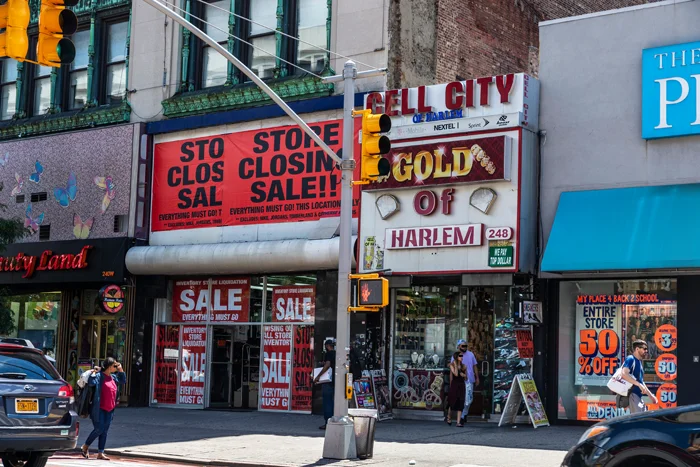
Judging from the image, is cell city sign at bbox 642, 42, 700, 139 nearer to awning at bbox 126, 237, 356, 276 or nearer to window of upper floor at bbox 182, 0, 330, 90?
awning at bbox 126, 237, 356, 276

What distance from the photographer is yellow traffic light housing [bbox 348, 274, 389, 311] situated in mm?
15250

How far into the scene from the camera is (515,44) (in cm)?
2753

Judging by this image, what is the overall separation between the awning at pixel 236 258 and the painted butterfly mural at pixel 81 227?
2.15 meters

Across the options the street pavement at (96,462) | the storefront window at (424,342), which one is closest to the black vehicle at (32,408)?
the street pavement at (96,462)

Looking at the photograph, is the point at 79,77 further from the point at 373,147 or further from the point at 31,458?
the point at 31,458

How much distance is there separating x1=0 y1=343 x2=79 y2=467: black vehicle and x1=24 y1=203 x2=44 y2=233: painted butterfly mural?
16961mm

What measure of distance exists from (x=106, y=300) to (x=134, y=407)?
9.44ft

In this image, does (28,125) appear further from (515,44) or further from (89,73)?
(515,44)

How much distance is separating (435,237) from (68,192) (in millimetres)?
12146

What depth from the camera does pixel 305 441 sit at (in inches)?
728

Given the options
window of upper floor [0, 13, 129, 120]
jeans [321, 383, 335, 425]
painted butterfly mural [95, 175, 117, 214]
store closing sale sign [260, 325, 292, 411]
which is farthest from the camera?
window of upper floor [0, 13, 129, 120]

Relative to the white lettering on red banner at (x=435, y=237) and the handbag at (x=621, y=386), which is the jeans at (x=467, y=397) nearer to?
the white lettering on red banner at (x=435, y=237)

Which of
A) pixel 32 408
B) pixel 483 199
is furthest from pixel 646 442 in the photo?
pixel 483 199

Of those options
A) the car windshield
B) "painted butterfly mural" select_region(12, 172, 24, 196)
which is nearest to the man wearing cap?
the car windshield
